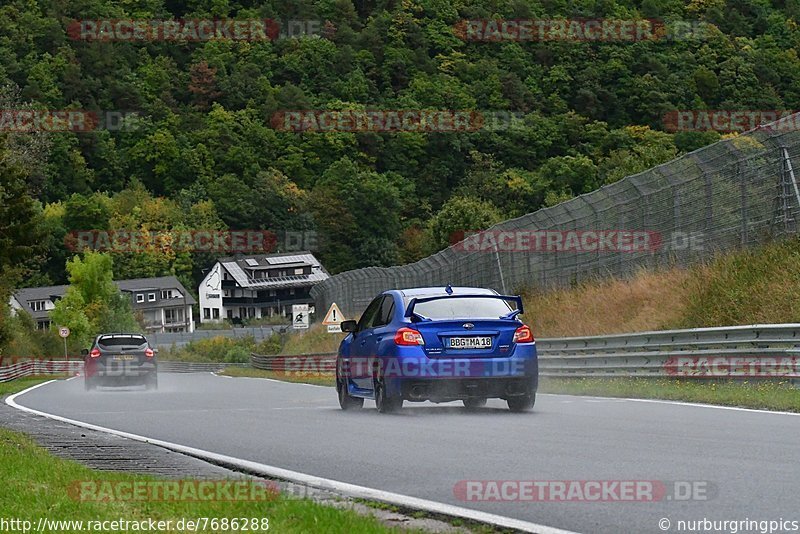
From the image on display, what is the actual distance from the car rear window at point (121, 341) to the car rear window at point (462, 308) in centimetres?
1773

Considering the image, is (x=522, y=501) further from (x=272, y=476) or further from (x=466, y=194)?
(x=466, y=194)

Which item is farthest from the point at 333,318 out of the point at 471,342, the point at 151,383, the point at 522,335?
the point at 471,342

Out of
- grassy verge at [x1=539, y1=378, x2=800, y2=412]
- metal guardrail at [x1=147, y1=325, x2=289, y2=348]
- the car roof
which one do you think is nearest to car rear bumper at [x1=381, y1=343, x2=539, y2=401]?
the car roof

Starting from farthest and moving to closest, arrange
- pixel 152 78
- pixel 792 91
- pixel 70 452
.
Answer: pixel 152 78 → pixel 792 91 → pixel 70 452

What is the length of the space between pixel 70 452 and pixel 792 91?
9805cm

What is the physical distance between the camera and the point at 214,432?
45.6 feet

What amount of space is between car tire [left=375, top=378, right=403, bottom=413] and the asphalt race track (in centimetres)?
27

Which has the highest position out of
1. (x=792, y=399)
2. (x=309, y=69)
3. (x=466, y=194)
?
(x=309, y=69)

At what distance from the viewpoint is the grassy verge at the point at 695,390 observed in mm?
14690

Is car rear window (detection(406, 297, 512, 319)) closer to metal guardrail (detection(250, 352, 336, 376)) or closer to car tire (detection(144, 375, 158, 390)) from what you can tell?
car tire (detection(144, 375, 158, 390))

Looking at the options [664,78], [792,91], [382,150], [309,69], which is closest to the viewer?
[792,91]

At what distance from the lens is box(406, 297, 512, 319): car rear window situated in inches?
619

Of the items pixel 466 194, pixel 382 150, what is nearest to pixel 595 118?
pixel 466 194

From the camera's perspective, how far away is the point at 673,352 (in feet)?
65.2
